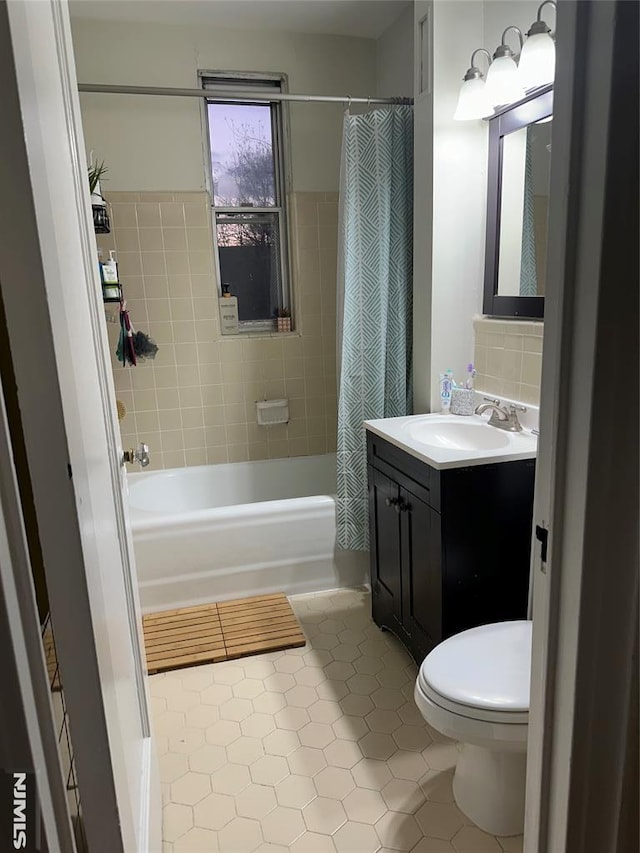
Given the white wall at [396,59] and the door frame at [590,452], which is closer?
the door frame at [590,452]

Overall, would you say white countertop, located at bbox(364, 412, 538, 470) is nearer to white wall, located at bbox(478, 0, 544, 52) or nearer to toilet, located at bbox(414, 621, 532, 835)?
toilet, located at bbox(414, 621, 532, 835)

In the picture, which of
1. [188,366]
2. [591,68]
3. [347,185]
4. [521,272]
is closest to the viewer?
[591,68]

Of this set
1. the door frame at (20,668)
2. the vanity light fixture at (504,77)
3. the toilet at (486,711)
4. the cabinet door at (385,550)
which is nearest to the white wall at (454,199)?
the vanity light fixture at (504,77)

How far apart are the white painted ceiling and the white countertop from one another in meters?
1.96

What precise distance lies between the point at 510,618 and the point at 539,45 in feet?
5.99

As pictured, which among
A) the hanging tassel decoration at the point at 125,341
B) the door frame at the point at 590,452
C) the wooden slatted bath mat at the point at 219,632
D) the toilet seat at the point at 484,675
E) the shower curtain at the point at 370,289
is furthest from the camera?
the hanging tassel decoration at the point at 125,341

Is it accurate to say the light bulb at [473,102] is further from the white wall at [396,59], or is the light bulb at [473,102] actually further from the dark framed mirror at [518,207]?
the white wall at [396,59]

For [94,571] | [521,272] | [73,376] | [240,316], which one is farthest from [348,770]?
[240,316]

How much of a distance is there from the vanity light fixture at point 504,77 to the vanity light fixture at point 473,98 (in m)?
0.04

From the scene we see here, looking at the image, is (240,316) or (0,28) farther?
(240,316)

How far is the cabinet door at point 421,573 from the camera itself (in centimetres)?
189

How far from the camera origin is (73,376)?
90 cm

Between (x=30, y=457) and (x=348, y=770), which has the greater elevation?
(x=30, y=457)

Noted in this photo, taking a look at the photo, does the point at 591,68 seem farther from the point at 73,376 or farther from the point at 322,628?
the point at 322,628
